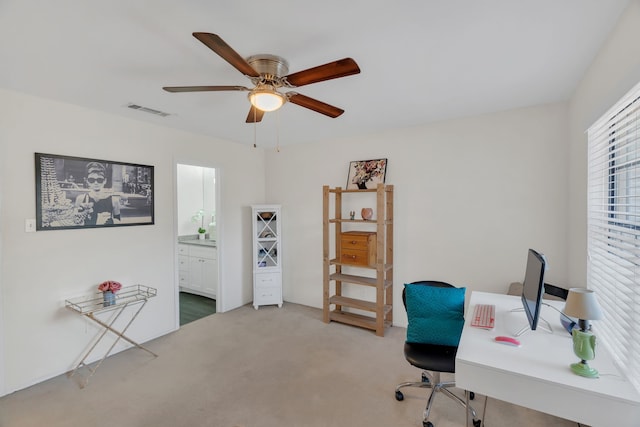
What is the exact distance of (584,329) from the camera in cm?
135

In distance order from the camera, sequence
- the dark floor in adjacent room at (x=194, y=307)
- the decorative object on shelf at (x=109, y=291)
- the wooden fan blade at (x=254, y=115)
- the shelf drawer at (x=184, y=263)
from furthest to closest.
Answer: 1. the shelf drawer at (x=184, y=263)
2. the dark floor in adjacent room at (x=194, y=307)
3. the decorative object on shelf at (x=109, y=291)
4. the wooden fan blade at (x=254, y=115)

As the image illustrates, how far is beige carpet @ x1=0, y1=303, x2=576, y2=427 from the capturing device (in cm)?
207

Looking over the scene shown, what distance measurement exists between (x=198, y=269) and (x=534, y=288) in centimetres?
467

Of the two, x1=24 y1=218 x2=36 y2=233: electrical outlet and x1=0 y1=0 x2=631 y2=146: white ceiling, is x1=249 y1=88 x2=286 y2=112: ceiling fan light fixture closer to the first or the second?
x1=0 y1=0 x2=631 y2=146: white ceiling

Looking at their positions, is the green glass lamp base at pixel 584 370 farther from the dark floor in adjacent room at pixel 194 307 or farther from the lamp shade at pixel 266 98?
the dark floor in adjacent room at pixel 194 307

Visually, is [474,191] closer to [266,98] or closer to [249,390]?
[266,98]

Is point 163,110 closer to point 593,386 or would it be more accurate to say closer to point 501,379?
point 501,379

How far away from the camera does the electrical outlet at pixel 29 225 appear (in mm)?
2469

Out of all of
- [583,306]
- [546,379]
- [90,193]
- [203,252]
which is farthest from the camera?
[203,252]

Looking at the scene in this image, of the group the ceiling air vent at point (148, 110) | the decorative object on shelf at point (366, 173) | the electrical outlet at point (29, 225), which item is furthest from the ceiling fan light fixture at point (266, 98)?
the electrical outlet at point (29, 225)

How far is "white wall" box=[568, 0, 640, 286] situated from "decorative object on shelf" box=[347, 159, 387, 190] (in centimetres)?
181

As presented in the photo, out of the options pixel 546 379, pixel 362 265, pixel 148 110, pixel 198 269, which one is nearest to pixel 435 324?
pixel 546 379

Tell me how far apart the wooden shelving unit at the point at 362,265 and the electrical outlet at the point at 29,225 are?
9.19ft

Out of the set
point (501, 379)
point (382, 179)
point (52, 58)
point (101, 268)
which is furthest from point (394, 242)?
point (52, 58)
